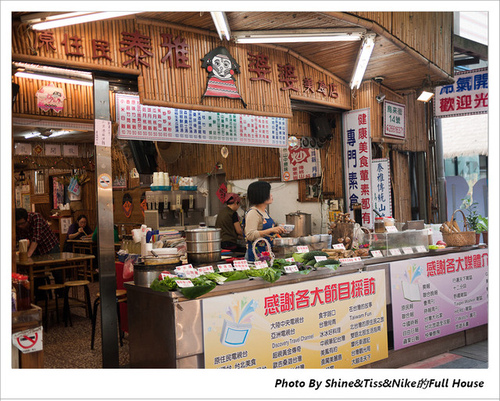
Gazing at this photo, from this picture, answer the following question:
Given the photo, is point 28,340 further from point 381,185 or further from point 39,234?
point 381,185

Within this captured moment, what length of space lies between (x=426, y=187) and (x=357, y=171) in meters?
2.44

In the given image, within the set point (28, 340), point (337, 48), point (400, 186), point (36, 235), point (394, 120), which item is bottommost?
point (28, 340)

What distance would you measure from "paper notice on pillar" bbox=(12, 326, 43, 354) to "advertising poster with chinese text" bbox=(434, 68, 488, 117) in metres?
7.47

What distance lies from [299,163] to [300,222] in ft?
4.18

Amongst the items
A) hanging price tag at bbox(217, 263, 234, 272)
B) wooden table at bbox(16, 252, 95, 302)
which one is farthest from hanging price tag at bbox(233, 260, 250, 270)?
wooden table at bbox(16, 252, 95, 302)

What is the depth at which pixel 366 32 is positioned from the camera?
5691 mm

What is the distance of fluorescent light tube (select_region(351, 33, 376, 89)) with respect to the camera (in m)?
5.88

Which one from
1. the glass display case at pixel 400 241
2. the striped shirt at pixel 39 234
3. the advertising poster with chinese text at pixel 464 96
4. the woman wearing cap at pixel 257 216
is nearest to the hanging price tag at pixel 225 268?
the woman wearing cap at pixel 257 216

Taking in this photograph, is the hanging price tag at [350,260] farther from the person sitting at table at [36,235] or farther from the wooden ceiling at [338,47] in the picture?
the person sitting at table at [36,235]

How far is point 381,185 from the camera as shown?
8133 mm

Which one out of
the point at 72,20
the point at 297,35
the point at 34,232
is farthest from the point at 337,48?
the point at 34,232

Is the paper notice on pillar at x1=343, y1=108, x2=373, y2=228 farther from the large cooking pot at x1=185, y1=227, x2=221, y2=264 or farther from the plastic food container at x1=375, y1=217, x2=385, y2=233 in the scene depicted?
the large cooking pot at x1=185, y1=227, x2=221, y2=264
